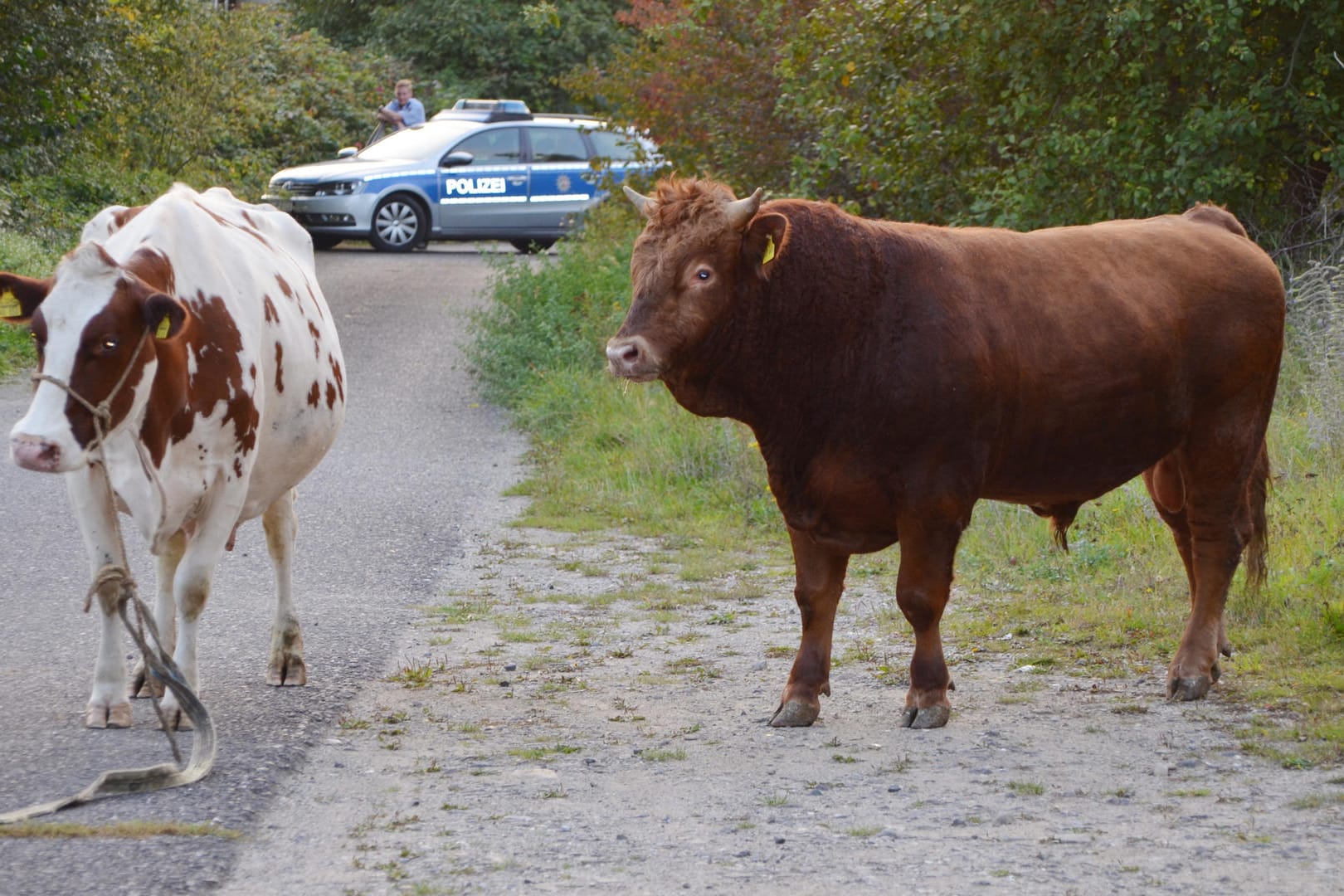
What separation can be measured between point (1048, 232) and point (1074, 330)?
585mm

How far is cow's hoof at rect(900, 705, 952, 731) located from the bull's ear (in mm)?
1639

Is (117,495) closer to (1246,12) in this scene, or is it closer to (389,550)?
(389,550)

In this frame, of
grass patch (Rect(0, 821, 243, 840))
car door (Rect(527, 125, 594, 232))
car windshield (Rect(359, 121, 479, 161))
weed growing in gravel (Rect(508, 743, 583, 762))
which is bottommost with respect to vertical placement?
car door (Rect(527, 125, 594, 232))

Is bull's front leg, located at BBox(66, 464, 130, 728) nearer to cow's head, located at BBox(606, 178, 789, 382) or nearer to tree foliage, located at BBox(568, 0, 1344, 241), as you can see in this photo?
cow's head, located at BBox(606, 178, 789, 382)

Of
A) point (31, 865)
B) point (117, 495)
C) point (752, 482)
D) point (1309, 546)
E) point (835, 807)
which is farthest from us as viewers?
point (752, 482)

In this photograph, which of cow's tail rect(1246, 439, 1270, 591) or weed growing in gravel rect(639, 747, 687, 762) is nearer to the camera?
weed growing in gravel rect(639, 747, 687, 762)

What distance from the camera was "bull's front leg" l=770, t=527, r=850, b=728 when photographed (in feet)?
19.9

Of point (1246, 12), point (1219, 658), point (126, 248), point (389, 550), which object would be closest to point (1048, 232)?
point (1219, 658)

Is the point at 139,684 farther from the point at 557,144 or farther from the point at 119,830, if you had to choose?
the point at 557,144

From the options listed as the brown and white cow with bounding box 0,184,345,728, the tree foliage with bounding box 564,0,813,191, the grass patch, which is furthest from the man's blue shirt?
the grass patch

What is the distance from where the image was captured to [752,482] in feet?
35.4

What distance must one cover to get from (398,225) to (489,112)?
2673 millimetres

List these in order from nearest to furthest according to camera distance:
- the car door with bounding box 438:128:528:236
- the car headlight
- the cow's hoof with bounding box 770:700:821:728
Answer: the cow's hoof with bounding box 770:700:821:728, the car headlight, the car door with bounding box 438:128:528:236

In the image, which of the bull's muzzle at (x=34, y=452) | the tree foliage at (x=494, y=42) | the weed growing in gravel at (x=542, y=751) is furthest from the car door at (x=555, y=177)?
the bull's muzzle at (x=34, y=452)
